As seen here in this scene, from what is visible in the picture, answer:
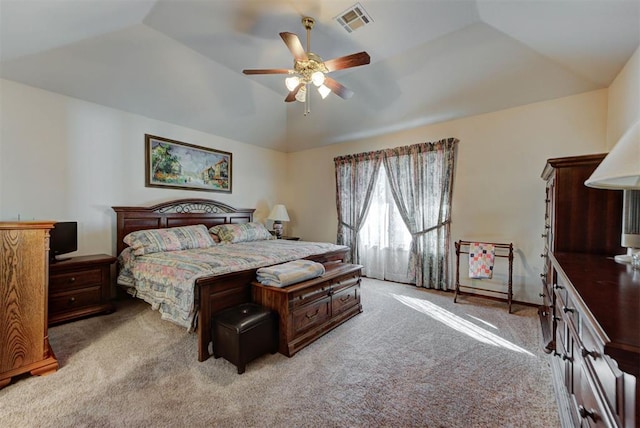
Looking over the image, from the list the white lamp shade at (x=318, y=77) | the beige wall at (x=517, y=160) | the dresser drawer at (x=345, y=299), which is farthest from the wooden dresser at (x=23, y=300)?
the beige wall at (x=517, y=160)

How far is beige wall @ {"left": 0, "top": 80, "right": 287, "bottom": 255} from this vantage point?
291 cm

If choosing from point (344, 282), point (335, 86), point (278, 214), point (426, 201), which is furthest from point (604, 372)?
point (278, 214)

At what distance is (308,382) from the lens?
1904mm

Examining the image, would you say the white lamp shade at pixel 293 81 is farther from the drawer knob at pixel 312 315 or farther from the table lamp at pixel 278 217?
the table lamp at pixel 278 217

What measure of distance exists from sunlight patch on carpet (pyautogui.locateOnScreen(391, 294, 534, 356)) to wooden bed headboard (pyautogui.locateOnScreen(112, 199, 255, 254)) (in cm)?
317

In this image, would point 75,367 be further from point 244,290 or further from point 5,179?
point 5,179

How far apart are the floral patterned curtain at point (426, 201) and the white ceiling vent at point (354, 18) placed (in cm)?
211

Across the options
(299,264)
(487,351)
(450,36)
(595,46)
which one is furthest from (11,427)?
(595,46)

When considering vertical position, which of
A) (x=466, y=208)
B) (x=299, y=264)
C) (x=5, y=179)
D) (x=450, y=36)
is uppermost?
(x=450, y=36)

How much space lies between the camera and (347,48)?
321 centimetres

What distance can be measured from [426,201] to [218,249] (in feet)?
10.5

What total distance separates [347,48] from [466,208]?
2.78 m

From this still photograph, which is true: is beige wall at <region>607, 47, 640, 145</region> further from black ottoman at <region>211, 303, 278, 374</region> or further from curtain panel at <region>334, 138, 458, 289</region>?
black ottoman at <region>211, 303, 278, 374</region>

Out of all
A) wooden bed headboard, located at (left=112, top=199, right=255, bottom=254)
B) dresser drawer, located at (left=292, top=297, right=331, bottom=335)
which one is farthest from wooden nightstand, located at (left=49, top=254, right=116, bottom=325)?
dresser drawer, located at (left=292, top=297, right=331, bottom=335)
